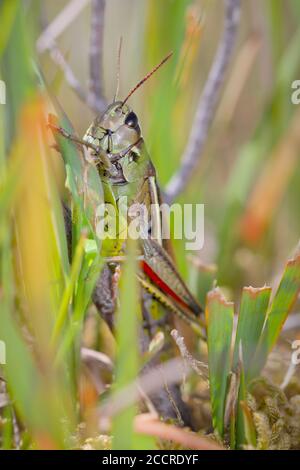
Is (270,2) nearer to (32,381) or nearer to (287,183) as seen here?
(287,183)

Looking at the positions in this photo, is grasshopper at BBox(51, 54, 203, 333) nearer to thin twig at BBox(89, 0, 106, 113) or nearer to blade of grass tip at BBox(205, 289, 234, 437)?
blade of grass tip at BBox(205, 289, 234, 437)

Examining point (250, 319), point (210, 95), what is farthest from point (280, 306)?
point (210, 95)

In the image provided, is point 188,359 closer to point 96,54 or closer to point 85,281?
point 85,281

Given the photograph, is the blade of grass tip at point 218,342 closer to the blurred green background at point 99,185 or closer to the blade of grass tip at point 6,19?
the blurred green background at point 99,185

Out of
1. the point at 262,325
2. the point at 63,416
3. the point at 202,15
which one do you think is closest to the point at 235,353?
the point at 262,325

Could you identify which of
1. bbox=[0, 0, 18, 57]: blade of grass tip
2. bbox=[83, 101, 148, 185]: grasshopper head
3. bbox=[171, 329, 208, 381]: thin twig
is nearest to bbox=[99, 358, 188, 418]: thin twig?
bbox=[171, 329, 208, 381]: thin twig
